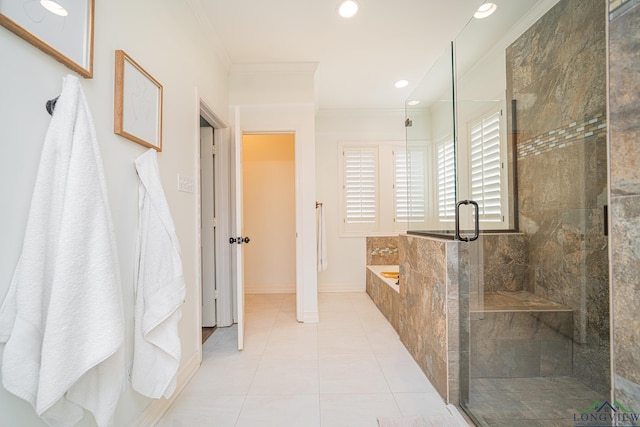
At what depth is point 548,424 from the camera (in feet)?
3.70

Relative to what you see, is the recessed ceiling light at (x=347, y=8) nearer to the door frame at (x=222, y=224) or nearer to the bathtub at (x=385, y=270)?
the door frame at (x=222, y=224)

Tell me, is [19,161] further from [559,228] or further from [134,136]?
[559,228]

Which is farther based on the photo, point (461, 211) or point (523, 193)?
point (461, 211)

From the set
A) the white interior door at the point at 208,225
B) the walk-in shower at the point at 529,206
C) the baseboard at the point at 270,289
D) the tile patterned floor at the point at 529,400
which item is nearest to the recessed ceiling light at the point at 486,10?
the walk-in shower at the point at 529,206

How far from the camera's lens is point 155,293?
1328 millimetres

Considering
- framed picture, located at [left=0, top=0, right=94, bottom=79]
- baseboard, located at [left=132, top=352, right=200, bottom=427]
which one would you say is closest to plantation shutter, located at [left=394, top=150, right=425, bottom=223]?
baseboard, located at [left=132, top=352, right=200, bottom=427]

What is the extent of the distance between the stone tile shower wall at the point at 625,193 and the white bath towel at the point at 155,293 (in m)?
1.66

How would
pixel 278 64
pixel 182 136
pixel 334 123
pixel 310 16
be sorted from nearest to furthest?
pixel 182 136 < pixel 310 16 < pixel 278 64 < pixel 334 123

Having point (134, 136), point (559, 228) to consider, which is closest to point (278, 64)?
point (134, 136)

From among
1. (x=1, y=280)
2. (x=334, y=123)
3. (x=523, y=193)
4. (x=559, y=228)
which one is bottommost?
(x=1, y=280)

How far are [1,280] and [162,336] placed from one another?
68 cm

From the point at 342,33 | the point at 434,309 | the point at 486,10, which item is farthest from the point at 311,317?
the point at 486,10

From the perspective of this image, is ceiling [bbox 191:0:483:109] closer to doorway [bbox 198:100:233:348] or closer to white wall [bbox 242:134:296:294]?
doorway [bbox 198:100:233:348]

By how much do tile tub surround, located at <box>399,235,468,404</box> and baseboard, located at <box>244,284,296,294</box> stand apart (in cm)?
224
